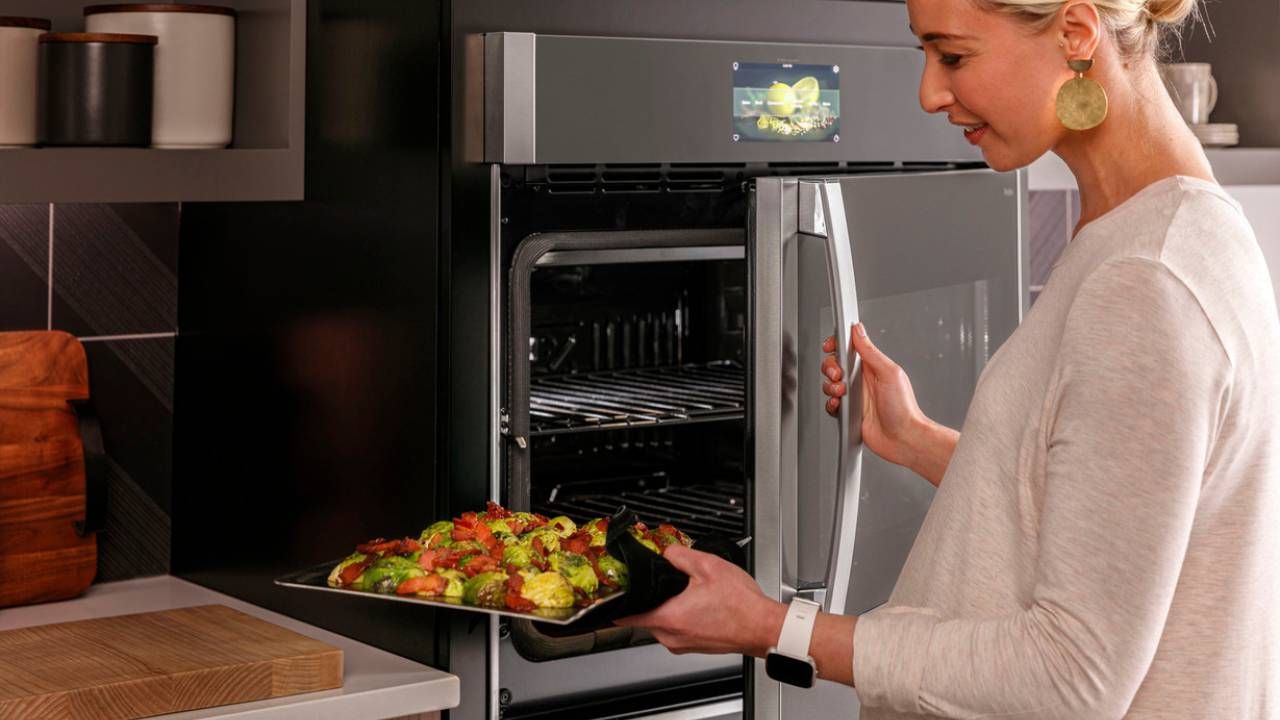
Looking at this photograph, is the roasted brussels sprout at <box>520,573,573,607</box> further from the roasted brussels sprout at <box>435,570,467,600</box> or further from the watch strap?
the watch strap

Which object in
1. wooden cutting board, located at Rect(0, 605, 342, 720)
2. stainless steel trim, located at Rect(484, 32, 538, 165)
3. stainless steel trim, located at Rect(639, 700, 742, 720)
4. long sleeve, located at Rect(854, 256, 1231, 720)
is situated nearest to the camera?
long sleeve, located at Rect(854, 256, 1231, 720)

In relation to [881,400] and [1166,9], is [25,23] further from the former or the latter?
[1166,9]

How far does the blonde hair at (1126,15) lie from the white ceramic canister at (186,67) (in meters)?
1.02

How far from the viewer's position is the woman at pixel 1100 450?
1.05 meters

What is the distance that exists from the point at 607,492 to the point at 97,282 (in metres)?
0.81

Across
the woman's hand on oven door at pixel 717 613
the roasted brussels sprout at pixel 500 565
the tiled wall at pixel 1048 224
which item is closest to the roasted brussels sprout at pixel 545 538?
the roasted brussels sprout at pixel 500 565

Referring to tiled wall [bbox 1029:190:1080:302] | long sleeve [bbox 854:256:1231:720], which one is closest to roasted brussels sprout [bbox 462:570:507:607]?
long sleeve [bbox 854:256:1231:720]

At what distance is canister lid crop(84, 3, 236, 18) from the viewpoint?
1.78 metres

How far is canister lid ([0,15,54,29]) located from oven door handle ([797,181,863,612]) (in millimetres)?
903

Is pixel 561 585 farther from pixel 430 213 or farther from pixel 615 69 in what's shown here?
pixel 615 69

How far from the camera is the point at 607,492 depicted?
2051 millimetres

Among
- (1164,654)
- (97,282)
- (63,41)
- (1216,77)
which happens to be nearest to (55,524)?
(97,282)

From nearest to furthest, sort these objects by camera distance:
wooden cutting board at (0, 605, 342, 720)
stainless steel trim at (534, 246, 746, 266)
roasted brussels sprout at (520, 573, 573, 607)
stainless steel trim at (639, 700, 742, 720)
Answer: roasted brussels sprout at (520, 573, 573, 607), wooden cutting board at (0, 605, 342, 720), stainless steel trim at (534, 246, 746, 266), stainless steel trim at (639, 700, 742, 720)

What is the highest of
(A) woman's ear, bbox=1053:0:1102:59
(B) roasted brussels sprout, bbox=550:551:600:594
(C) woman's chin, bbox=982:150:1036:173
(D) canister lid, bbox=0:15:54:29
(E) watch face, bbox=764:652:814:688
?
(D) canister lid, bbox=0:15:54:29
